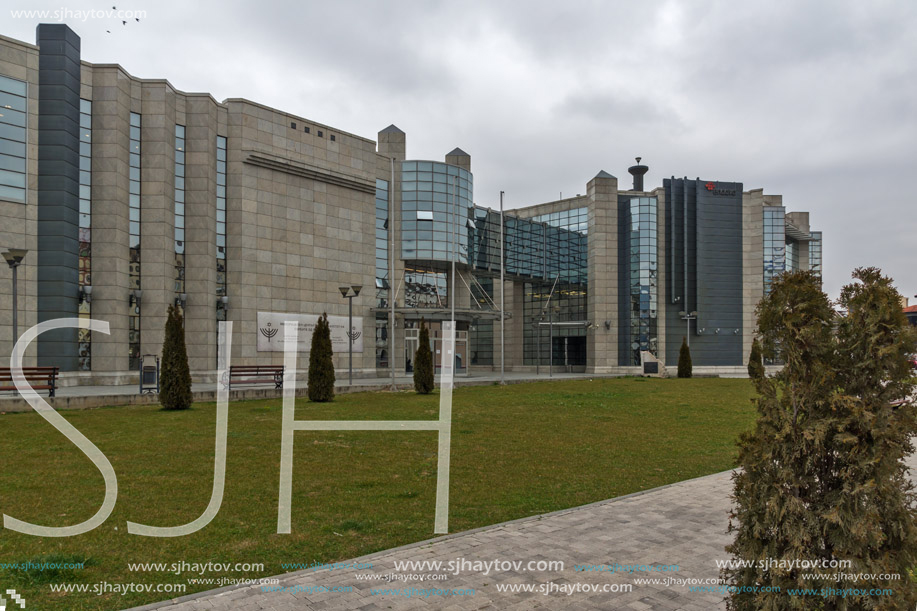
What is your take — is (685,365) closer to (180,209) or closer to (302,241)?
(302,241)

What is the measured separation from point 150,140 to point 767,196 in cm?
5704

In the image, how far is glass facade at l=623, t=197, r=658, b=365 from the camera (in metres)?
54.2

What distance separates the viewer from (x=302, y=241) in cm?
3772

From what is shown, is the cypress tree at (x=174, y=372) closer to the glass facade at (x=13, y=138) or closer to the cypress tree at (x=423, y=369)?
the cypress tree at (x=423, y=369)

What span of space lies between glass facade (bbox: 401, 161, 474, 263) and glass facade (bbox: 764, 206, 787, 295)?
33806mm

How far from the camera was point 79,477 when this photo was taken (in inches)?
370

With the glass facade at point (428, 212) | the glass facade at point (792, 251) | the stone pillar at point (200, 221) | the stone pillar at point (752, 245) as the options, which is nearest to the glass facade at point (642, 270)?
the stone pillar at point (752, 245)

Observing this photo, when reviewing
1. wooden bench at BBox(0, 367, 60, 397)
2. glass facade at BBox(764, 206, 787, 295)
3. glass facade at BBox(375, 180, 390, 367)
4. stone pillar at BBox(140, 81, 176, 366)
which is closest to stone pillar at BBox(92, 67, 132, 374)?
stone pillar at BBox(140, 81, 176, 366)

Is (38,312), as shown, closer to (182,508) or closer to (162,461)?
(162,461)

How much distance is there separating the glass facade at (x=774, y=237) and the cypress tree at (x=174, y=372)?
5519 cm

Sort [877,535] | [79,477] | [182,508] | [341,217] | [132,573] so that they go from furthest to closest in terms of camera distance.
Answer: [341,217] → [79,477] → [182,508] → [132,573] → [877,535]

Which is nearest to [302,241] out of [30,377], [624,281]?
[30,377]

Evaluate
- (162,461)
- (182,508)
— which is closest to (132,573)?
(182,508)

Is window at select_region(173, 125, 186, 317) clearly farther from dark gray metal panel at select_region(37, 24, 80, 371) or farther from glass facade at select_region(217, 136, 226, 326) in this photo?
dark gray metal panel at select_region(37, 24, 80, 371)
